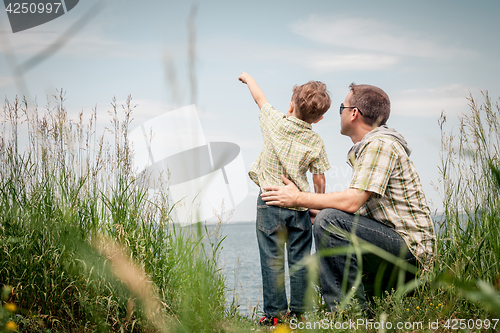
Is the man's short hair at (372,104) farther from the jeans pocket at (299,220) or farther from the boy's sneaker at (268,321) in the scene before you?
the boy's sneaker at (268,321)

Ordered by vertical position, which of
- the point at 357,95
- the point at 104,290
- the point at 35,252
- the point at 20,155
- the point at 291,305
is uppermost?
the point at 357,95

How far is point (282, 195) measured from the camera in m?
2.31

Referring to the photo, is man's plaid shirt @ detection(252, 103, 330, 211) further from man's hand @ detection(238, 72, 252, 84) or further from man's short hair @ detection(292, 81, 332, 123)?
man's hand @ detection(238, 72, 252, 84)

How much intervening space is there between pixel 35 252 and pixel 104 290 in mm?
529

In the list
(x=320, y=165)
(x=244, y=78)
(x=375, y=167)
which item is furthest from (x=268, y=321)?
(x=244, y=78)

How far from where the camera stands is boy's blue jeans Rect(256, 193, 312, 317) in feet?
7.89

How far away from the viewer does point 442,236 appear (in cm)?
243

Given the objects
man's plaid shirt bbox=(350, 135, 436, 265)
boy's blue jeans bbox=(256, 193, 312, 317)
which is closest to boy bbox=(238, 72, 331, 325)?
boy's blue jeans bbox=(256, 193, 312, 317)

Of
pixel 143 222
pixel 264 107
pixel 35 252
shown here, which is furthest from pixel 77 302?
pixel 264 107

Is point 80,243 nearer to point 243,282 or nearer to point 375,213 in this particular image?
point 375,213

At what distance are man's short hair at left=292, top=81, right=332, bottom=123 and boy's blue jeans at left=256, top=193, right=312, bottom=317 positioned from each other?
0.71 meters

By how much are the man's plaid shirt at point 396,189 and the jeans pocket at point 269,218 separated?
1.84 ft

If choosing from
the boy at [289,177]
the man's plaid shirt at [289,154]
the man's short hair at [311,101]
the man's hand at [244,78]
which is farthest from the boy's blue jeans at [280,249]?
the man's hand at [244,78]

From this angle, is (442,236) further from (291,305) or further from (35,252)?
(35,252)
